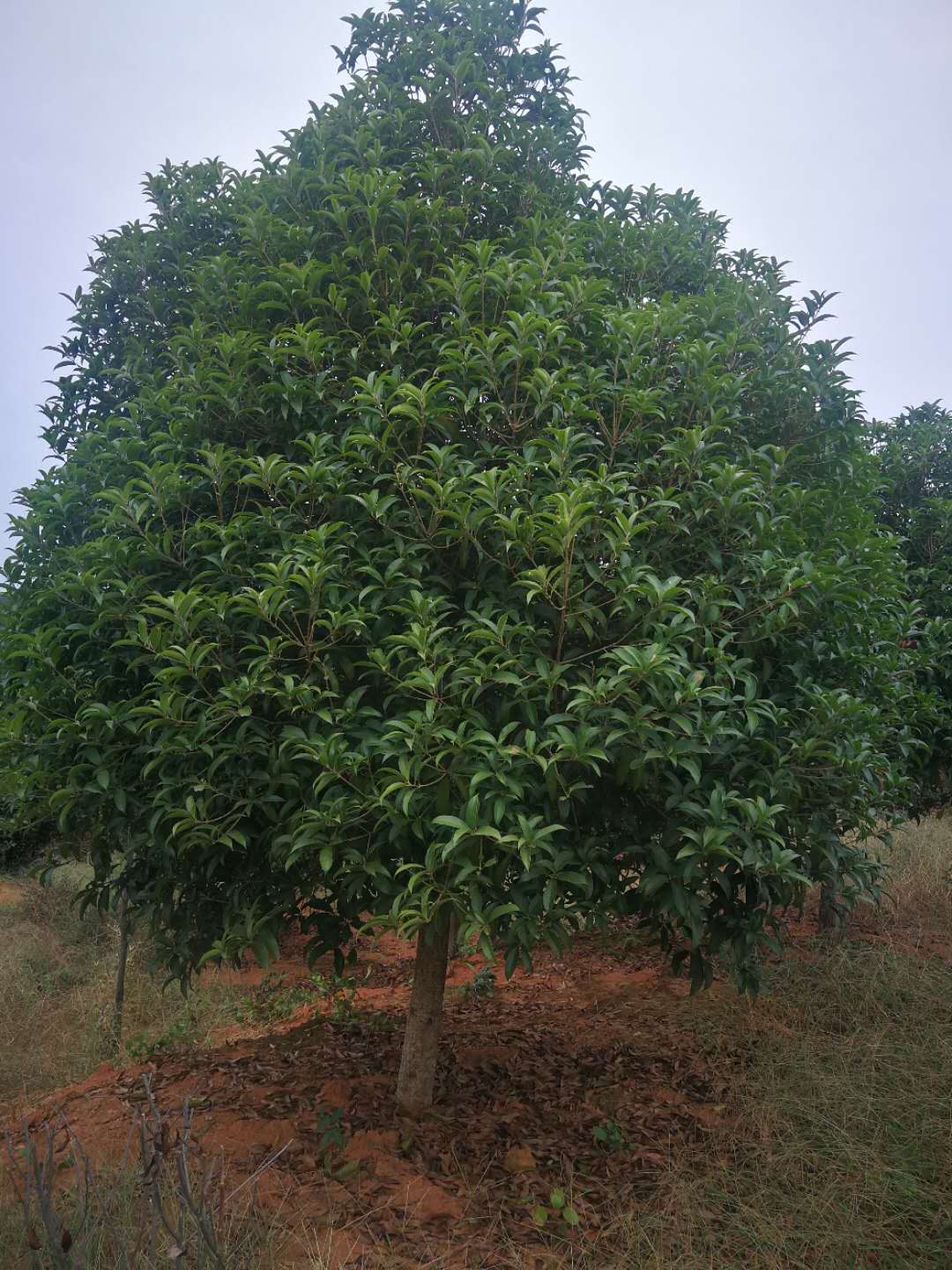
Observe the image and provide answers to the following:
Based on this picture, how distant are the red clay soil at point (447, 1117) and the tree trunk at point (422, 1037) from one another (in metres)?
0.12

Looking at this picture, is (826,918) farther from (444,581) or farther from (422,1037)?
(444,581)

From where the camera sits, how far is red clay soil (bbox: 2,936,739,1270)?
423 centimetres

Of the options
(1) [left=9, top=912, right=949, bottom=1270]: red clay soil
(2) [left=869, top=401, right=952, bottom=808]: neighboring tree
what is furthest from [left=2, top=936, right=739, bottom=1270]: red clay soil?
(2) [left=869, top=401, right=952, bottom=808]: neighboring tree

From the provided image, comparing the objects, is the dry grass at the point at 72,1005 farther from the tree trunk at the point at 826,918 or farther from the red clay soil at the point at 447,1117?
the tree trunk at the point at 826,918

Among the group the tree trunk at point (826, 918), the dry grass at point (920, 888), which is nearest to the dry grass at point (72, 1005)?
the tree trunk at point (826, 918)

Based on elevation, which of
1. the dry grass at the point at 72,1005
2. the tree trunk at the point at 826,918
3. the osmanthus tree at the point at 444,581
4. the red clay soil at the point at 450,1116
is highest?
the osmanthus tree at the point at 444,581

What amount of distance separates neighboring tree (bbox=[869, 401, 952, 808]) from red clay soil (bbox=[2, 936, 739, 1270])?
350 centimetres

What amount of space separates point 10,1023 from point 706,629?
7.49 metres

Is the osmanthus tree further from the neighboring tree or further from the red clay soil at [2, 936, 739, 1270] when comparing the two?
the neighboring tree

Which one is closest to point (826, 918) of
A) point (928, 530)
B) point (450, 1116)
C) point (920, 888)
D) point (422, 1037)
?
point (920, 888)

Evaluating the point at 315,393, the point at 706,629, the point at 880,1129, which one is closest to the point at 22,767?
the point at 315,393

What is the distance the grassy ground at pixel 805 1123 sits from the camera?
3.86 meters

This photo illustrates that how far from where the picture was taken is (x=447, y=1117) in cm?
516

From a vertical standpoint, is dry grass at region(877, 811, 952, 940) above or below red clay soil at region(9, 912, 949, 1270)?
above
